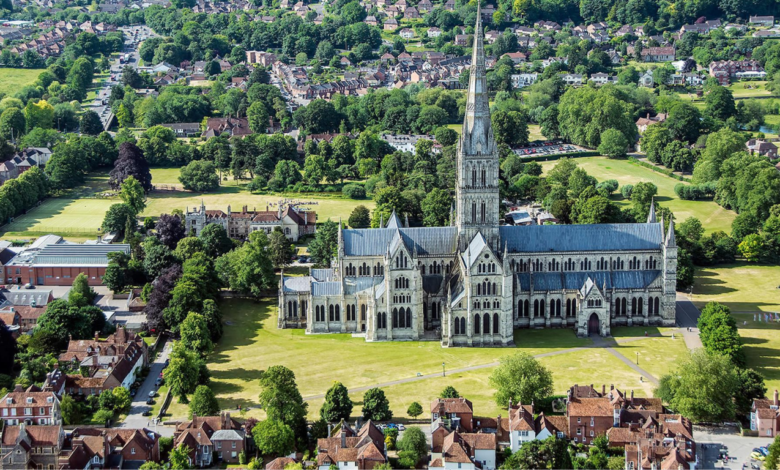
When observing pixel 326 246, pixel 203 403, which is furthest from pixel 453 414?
pixel 326 246

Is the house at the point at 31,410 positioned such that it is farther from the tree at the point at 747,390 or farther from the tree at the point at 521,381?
the tree at the point at 747,390

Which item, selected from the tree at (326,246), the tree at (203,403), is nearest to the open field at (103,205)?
the tree at (326,246)

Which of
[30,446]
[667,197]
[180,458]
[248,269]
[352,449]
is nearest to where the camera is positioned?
[180,458]

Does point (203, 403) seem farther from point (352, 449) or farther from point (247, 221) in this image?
point (247, 221)

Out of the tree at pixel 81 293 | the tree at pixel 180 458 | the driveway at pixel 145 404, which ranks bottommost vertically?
the tree at pixel 180 458

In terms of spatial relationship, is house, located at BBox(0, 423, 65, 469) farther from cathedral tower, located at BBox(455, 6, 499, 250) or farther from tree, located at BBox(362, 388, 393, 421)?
cathedral tower, located at BBox(455, 6, 499, 250)

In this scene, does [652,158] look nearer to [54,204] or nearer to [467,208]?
[467,208]

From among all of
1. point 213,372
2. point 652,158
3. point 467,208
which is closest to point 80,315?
point 213,372

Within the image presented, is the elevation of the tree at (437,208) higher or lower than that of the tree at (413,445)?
higher
